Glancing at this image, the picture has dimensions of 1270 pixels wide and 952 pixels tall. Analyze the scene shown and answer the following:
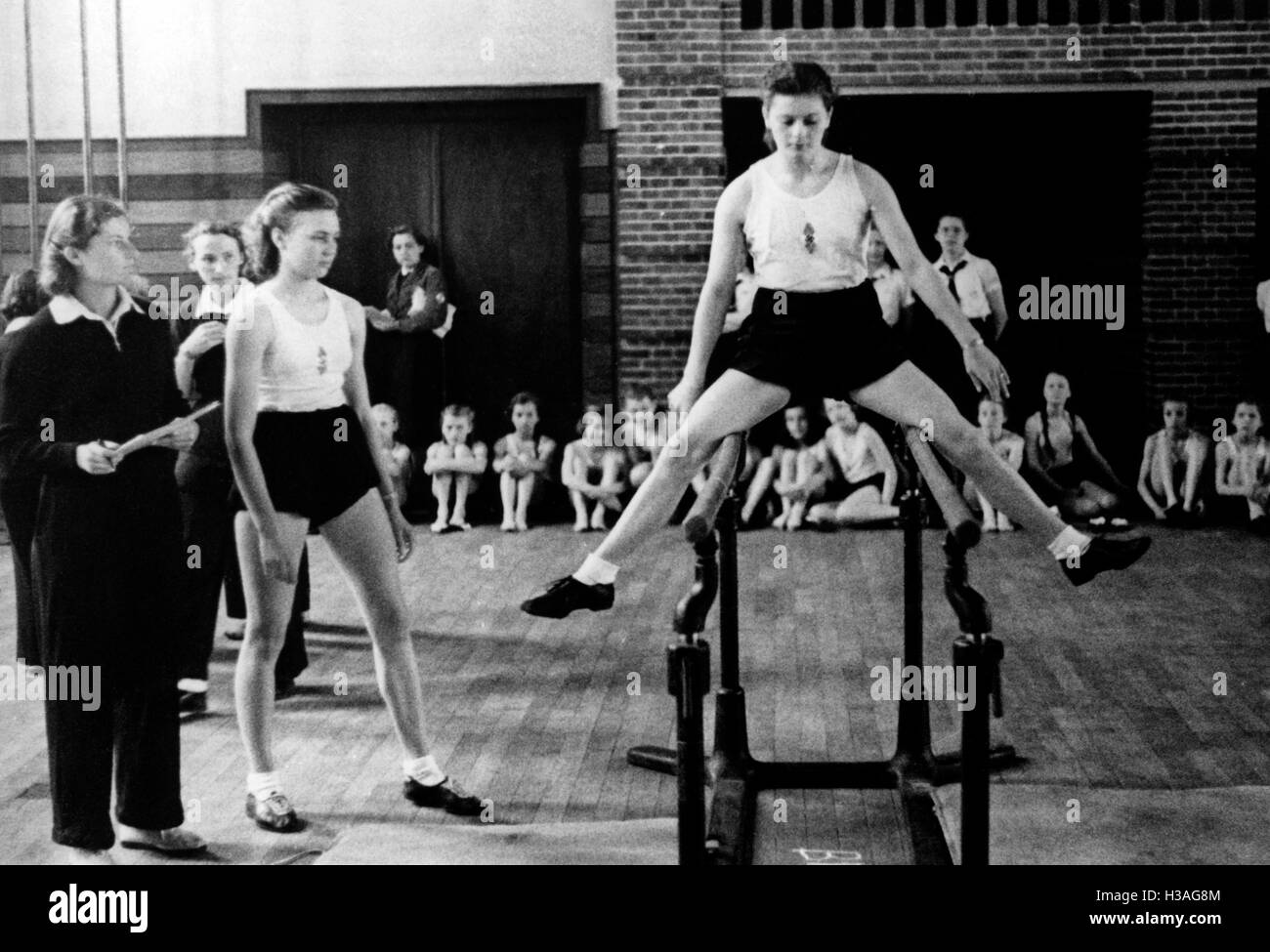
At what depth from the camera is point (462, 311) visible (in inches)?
399

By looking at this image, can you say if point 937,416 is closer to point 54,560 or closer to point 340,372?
point 340,372

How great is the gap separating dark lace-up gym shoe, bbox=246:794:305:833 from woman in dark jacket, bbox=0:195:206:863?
1.35ft

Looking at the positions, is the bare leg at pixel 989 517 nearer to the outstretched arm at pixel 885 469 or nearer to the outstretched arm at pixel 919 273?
the outstretched arm at pixel 885 469

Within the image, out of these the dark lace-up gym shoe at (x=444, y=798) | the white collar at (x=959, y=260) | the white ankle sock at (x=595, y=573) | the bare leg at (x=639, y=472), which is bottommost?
the dark lace-up gym shoe at (x=444, y=798)

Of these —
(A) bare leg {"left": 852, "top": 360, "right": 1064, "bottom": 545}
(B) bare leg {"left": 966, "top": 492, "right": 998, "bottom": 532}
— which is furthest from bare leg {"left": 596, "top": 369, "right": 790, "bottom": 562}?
(B) bare leg {"left": 966, "top": 492, "right": 998, "bottom": 532}

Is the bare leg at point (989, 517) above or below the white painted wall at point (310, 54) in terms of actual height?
below

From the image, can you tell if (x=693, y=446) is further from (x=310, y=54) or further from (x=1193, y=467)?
(x=310, y=54)

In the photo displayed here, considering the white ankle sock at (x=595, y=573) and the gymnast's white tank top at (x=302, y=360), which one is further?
the gymnast's white tank top at (x=302, y=360)

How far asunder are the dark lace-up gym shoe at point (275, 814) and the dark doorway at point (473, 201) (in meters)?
6.14

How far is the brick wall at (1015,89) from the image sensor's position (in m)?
9.54

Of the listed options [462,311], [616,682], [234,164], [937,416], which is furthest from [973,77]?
[937,416]

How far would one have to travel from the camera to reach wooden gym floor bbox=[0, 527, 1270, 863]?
4312mm

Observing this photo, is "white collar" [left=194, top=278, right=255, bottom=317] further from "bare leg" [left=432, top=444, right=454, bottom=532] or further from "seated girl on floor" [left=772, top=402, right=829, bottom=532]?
"seated girl on floor" [left=772, top=402, right=829, bottom=532]

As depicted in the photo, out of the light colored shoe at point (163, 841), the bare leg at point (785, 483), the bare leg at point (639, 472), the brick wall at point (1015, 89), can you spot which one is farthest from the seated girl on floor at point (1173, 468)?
the light colored shoe at point (163, 841)
